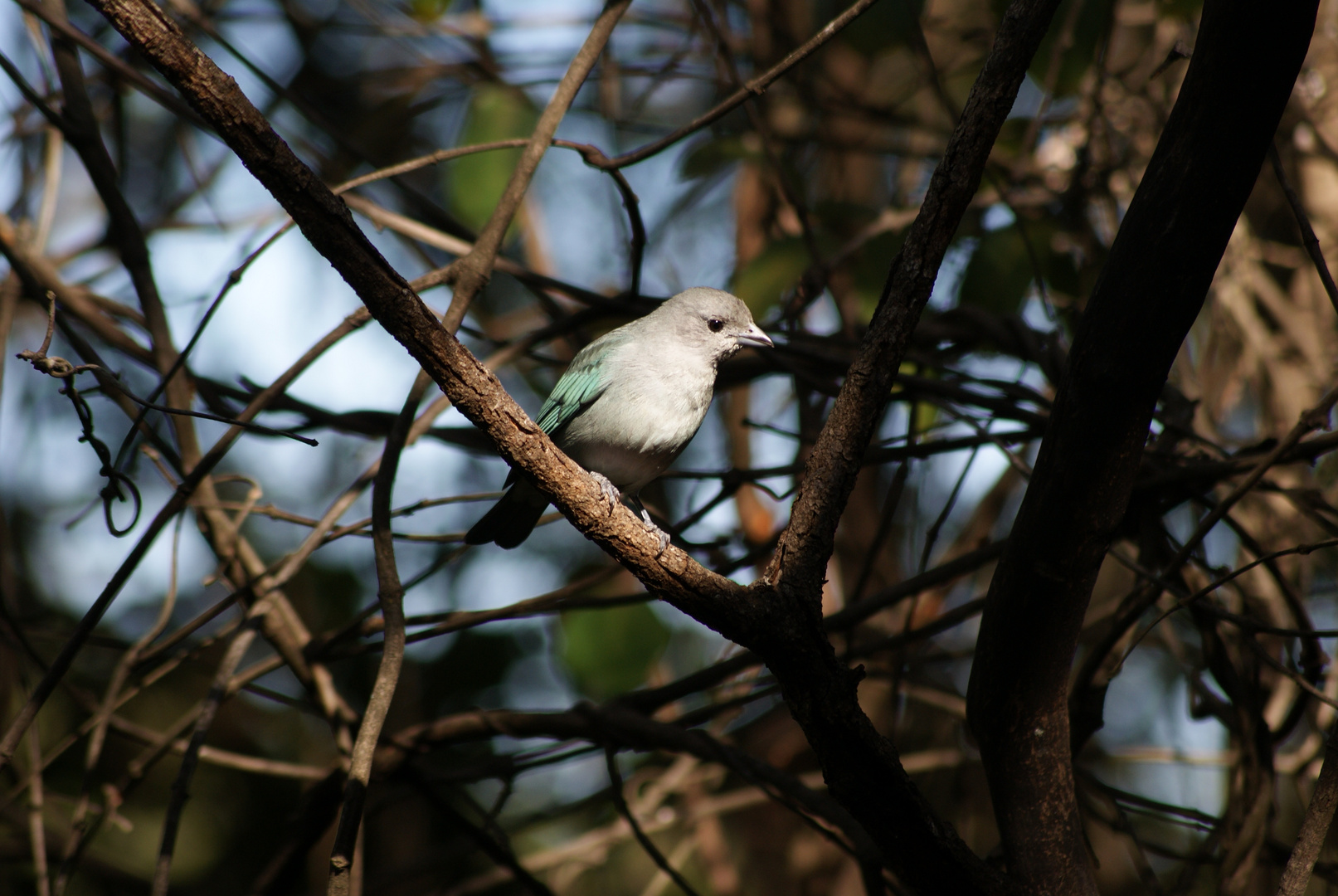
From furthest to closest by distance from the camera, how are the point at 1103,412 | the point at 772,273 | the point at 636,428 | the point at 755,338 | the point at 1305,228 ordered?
the point at 772,273
the point at 755,338
the point at 636,428
the point at 1305,228
the point at 1103,412

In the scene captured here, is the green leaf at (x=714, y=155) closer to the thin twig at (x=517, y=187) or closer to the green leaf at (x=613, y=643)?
the thin twig at (x=517, y=187)

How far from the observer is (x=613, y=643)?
414 centimetres

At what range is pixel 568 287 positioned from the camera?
387 cm

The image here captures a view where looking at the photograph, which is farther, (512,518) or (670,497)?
(670,497)

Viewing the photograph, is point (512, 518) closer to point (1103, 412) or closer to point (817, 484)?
point (817, 484)

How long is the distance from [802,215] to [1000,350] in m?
0.97

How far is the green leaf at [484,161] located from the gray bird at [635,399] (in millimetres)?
1188

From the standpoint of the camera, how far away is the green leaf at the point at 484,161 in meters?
4.83

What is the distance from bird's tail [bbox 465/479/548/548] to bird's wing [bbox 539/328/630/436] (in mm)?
297

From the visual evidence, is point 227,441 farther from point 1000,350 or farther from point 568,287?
point 1000,350

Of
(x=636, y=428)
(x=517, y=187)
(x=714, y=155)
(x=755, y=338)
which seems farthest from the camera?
(x=714, y=155)

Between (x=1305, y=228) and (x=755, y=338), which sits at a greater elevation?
(x=755, y=338)

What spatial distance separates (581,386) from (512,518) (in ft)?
2.05

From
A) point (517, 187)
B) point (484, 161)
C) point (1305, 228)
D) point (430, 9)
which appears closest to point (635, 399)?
point (517, 187)
